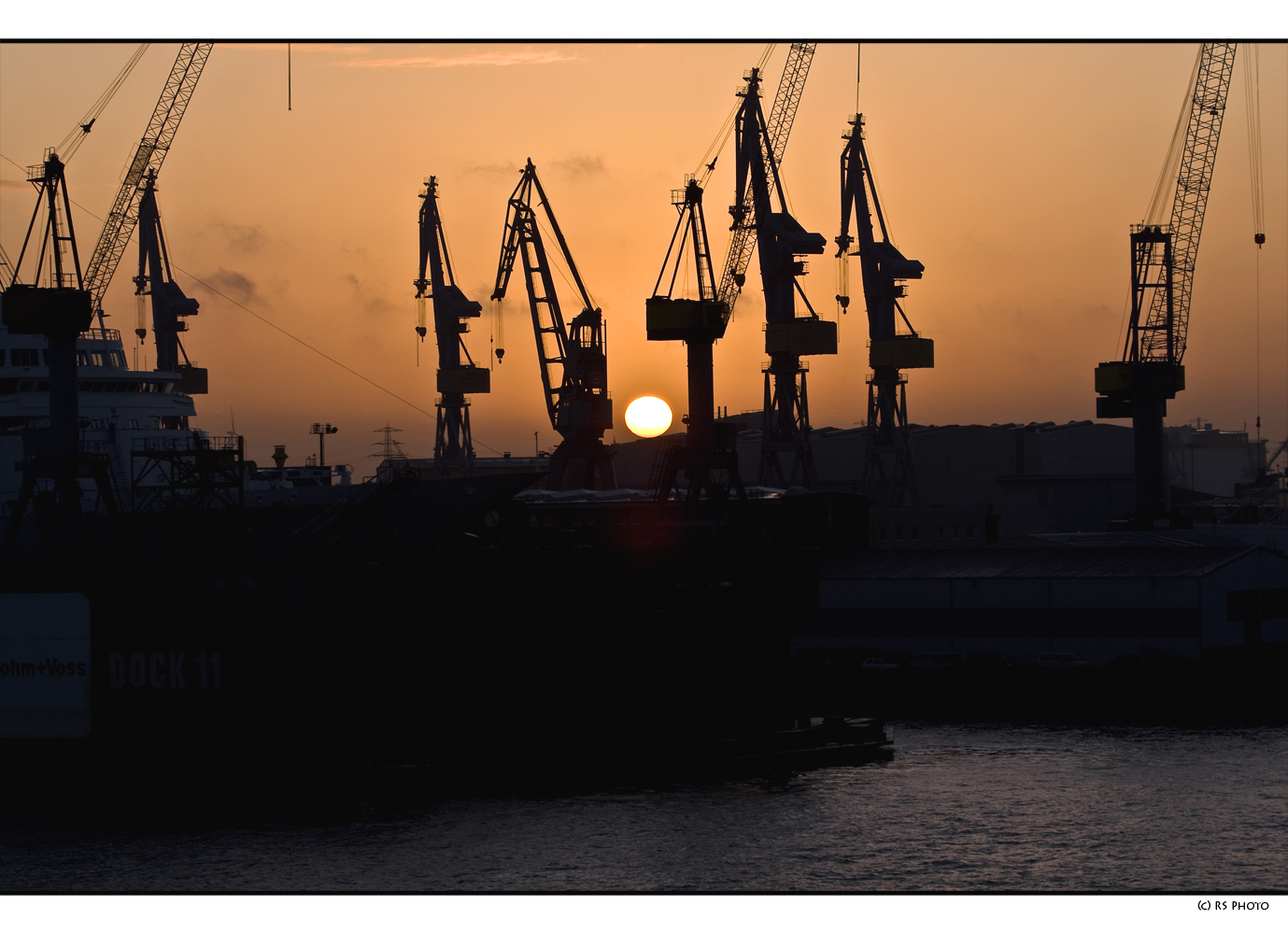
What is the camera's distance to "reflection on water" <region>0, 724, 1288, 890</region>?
932 inches

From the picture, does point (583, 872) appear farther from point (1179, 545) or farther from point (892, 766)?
point (1179, 545)

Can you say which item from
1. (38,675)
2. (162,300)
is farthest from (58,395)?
(162,300)

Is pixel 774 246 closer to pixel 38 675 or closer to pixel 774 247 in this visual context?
pixel 774 247

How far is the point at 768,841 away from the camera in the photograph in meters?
26.2

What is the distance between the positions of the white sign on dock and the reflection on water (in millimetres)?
1870

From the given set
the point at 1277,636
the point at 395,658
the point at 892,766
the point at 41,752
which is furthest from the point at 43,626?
the point at 1277,636

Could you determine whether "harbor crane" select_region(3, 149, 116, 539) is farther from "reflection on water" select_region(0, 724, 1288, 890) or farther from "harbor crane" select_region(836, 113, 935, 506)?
"harbor crane" select_region(836, 113, 935, 506)

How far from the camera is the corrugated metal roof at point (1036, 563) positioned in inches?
1799

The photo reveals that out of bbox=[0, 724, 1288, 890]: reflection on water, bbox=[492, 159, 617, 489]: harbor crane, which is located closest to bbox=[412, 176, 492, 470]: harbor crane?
bbox=[492, 159, 617, 489]: harbor crane

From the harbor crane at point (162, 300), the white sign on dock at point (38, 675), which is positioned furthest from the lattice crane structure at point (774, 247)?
the white sign on dock at point (38, 675)

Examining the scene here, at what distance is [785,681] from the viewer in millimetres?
39031

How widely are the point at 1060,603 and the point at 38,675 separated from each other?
29.0 metres

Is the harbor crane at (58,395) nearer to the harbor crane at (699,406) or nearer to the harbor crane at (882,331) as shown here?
the harbor crane at (699,406)

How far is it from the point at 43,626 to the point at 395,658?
6.77 m
